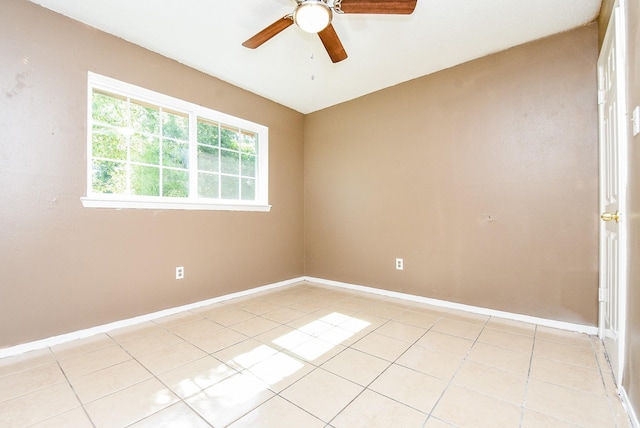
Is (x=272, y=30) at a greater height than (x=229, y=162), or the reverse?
(x=272, y=30)

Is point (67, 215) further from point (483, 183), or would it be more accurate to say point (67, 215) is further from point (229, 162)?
point (483, 183)

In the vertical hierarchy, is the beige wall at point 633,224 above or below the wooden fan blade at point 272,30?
below

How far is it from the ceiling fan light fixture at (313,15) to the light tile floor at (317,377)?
2084mm

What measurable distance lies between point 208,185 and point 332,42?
76.3 inches

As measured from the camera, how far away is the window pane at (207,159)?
9.91ft

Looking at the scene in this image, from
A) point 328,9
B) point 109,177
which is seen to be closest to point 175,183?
point 109,177

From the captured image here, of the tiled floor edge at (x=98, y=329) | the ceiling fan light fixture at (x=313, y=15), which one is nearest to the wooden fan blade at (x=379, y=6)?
the ceiling fan light fixture at (x=313, y=15)

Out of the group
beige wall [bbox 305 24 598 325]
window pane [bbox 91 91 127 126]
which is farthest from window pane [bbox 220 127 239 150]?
beige wall [bbox 305 24 598 325]

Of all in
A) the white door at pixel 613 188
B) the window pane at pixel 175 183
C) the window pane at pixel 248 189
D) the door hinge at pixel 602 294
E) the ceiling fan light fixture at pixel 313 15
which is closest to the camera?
the white door at pixel 613 188

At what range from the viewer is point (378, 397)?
1.43m

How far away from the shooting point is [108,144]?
7.82ft

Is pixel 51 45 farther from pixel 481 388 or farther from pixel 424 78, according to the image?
pixel 481 388

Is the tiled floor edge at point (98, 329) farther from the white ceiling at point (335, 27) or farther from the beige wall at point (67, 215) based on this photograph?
the white ceiling at point (335, 27)

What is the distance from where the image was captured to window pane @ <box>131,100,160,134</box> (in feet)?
8.34
